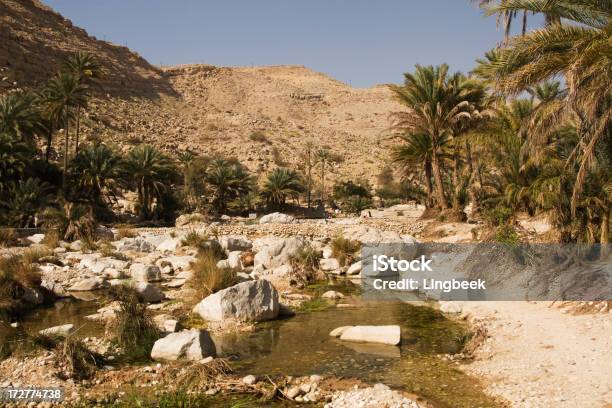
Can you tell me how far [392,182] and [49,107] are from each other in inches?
1105

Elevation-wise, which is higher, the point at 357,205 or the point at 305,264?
the point at 357,205

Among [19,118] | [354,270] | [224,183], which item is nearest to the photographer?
[354,270]

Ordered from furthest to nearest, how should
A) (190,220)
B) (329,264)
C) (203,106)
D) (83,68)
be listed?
(203,106), (83,68), (190,220), (329,264)

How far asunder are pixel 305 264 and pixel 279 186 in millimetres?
18985

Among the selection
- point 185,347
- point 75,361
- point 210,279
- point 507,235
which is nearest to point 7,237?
point 210,279

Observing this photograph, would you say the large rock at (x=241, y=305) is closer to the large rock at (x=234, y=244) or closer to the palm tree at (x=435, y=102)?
the large rock at (x=234, y=244)

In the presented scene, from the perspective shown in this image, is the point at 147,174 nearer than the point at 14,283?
No

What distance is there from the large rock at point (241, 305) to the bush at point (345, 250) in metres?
6.35

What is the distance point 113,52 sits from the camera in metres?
72.4

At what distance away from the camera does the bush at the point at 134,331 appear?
7.91m

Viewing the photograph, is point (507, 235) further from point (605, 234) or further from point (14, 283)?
point (14, 283)

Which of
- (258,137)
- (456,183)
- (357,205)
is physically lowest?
(357,205)

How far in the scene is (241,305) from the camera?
991 cm

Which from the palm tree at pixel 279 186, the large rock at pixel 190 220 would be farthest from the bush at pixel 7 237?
the palm tree at pixel 279 186
